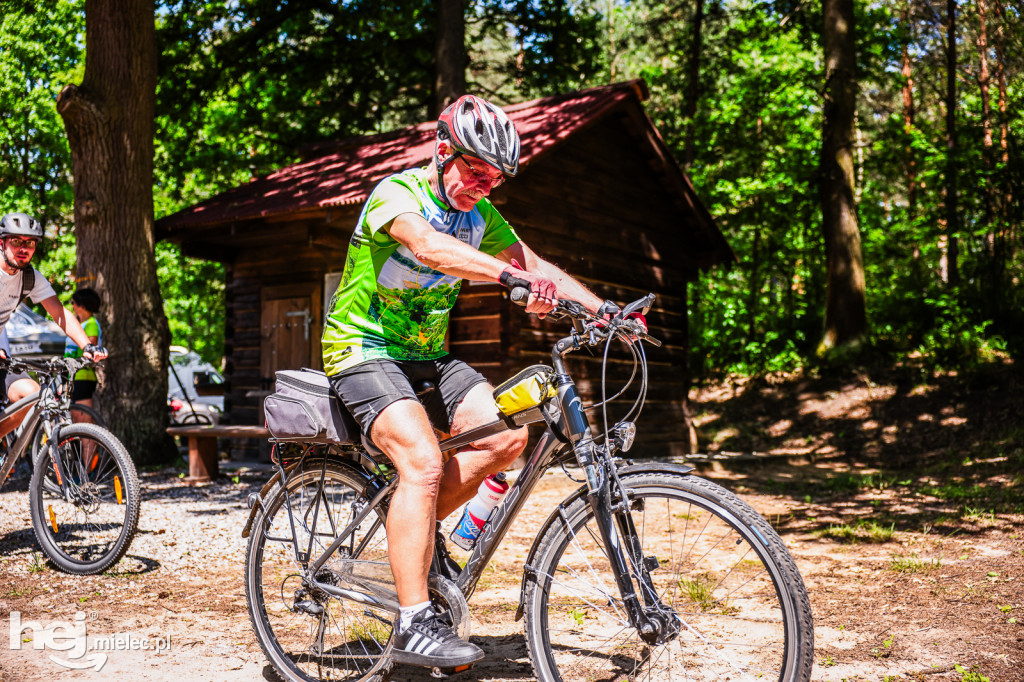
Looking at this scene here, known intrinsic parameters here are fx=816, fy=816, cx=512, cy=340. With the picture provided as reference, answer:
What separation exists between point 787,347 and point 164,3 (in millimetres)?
14106

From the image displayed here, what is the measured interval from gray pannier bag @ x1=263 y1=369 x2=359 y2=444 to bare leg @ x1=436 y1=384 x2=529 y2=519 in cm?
39

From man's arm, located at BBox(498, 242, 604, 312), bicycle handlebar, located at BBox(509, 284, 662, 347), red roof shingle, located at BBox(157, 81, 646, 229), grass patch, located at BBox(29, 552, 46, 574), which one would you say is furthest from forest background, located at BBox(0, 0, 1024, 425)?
bicycle handlebar, located at BBox(509, 284, 662, 347)

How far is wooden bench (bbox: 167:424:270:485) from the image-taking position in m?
8.97

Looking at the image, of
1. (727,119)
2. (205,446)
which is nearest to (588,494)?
(205,446)

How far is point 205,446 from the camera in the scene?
358 inches

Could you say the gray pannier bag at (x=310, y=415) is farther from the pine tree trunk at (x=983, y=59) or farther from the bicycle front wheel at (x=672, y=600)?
the pine tree trunk at (x=983, y=59)

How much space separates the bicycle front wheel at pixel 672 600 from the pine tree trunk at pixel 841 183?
553 inches

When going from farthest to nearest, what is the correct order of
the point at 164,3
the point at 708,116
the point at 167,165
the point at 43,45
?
the point at 43,45
the point at 708,116
the point at 167,165
the point at 164,3

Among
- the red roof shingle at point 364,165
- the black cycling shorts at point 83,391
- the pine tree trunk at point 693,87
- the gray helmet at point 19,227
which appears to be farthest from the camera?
the pine tree trunk at point 693,87

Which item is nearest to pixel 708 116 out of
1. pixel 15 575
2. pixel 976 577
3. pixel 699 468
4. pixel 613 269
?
pixel 613 269

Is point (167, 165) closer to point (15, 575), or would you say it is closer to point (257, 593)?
point (15, 575)

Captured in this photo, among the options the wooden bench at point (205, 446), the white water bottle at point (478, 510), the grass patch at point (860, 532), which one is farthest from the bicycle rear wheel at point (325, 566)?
the wooden bench at point (205, 446)

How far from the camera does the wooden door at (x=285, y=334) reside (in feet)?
A: 41.8

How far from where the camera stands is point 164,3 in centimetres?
1441
